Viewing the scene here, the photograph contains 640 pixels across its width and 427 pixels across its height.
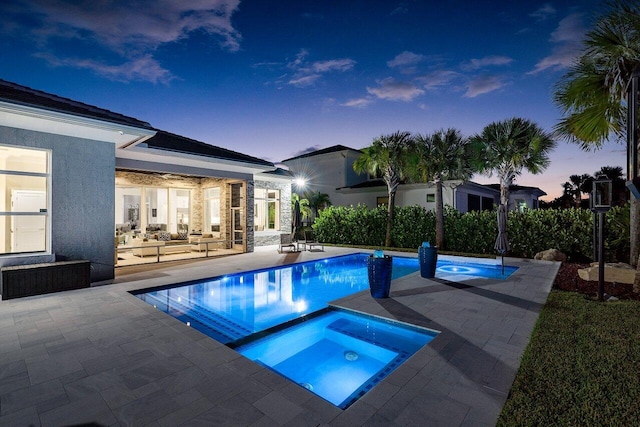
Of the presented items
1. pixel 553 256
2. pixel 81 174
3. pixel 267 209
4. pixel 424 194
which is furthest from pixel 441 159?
pixel 81 174

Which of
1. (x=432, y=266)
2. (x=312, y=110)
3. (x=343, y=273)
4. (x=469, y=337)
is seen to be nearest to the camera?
(x=469, y=337)

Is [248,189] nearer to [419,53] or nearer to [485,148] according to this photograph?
[419,53]

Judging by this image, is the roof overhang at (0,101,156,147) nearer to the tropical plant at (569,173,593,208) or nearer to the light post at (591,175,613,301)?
the light post at (591,175,613,301)

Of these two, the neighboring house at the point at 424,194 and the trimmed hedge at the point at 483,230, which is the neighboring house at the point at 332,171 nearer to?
the neighboring house at the point at 424,194

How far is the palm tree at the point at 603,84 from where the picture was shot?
20.1ft

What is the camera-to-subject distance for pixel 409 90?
15.2 m

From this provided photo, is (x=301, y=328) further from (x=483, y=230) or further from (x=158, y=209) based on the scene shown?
(x=158, y=209)

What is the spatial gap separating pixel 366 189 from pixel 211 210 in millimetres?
10975

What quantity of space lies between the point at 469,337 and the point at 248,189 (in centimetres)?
1212

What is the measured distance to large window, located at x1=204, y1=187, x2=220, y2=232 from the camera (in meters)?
17.6

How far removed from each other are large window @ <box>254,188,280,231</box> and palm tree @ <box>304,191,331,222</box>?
22.0 feet

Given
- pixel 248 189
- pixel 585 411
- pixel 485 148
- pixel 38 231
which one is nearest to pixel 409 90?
pixel 485 148

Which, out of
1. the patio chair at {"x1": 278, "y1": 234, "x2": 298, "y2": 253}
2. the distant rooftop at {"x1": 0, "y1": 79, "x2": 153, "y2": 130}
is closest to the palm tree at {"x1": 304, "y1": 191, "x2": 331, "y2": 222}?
the patio chair at {"x1": 278, "y1": 234, "x2": 298, "y2": 253}

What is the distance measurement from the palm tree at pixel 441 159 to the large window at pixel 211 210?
11548 millimetres
